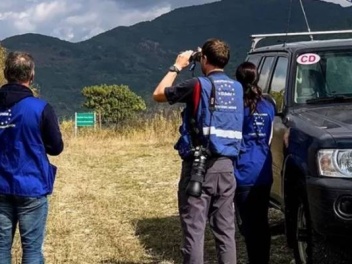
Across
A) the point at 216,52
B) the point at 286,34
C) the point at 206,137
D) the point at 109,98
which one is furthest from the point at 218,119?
the point at 109,98

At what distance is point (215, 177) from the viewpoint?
446 cm

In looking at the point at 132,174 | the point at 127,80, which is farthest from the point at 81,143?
the point at 127,80

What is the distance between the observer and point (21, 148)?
4.17 m

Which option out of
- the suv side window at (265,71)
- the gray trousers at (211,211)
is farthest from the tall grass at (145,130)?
the gray trousers at (211,211)

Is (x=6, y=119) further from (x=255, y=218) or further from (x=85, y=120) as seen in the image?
(x=85, y=120)

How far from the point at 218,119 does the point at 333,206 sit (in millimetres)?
890

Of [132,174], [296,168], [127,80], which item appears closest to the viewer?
[296,168]

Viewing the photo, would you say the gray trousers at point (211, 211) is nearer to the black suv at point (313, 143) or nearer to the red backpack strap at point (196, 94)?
the red backpack strap at point (196, 94)

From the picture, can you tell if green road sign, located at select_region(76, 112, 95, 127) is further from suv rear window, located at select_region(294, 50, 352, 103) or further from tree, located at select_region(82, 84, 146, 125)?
tree, located at select_region(82, 84, 146, 125)

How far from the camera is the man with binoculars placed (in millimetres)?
4352

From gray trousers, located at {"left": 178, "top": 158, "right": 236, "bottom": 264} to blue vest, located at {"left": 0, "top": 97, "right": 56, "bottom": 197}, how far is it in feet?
3.11

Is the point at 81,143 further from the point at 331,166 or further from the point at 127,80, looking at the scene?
the point at 127,80

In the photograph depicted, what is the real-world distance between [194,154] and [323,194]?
83cm

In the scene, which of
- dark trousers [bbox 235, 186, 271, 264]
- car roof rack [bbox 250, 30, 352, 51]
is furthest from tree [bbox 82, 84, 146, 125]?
dark trousers [bbox 235, 186, 271, 264]
